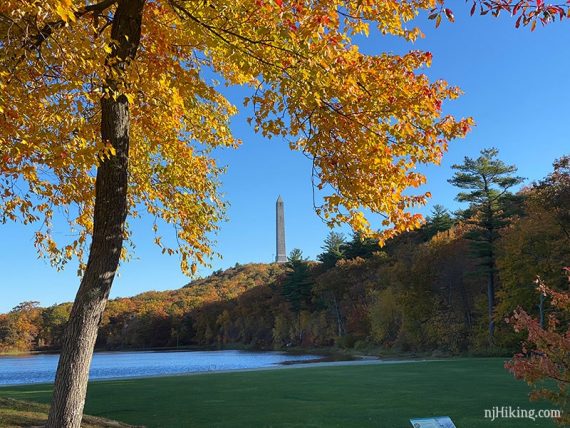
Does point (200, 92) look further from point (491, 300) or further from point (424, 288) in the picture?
point (424, 288)

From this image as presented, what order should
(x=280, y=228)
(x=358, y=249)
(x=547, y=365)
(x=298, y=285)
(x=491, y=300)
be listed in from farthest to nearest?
(x=280, y=228) → (x=298, y=285) → (x=358, y=249) → (x=491, y=300) → (x=547, y=365)

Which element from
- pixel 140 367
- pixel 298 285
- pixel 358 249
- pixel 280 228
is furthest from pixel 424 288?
pixel 280 228

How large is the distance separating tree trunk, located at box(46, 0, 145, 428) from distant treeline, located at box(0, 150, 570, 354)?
10065 mm

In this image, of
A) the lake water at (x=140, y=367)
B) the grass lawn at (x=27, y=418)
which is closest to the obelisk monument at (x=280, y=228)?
the lake water at (x=140, y=367)

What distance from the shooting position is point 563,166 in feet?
97.7

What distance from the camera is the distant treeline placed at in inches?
1218

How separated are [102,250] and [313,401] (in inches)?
314

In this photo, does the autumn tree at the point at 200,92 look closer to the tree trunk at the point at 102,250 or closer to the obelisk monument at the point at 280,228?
the tree trunk at the point at 102,250

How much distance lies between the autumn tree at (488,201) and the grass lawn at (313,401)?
20.1 meters

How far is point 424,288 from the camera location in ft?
142

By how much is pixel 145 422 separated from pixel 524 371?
23.5 ft

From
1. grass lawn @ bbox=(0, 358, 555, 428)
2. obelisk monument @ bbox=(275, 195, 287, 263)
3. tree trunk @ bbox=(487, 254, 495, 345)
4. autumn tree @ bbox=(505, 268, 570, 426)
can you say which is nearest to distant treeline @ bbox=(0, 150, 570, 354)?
tree trunk @ bbox=(487, 254, 495, 345)

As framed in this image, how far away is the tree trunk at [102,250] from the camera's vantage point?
5145 millimetres

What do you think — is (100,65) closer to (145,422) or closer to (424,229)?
(145,422)
